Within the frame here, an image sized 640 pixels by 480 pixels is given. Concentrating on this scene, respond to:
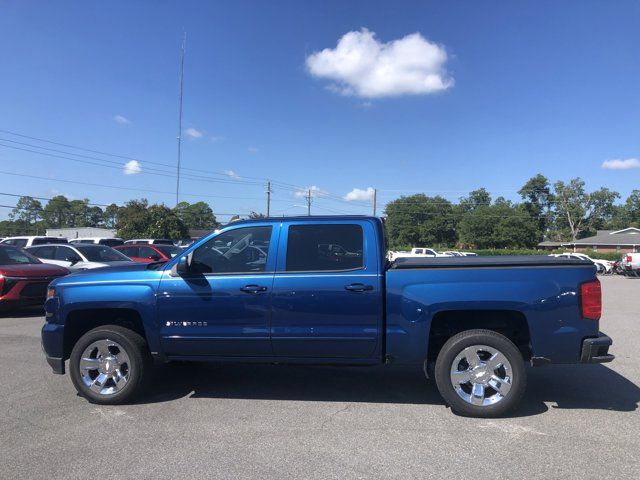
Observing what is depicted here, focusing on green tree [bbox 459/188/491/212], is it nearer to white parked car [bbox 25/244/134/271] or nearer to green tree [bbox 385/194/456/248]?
green tree [bbox 385/194/456/248]

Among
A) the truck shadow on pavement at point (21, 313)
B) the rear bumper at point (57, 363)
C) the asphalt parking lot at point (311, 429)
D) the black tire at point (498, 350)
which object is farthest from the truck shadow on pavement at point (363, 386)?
the truck shadow on pavement at point (21, 313)

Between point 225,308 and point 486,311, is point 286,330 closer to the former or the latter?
point 225,308

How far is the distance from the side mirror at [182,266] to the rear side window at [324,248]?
1013mm

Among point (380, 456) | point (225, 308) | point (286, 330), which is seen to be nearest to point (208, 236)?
point (225, 308)

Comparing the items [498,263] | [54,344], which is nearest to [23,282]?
[54,344]

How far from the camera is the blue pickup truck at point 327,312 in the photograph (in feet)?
15.0

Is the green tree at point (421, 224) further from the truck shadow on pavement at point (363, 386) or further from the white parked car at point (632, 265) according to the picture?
the truck shadow on pavement at point (363, 386)

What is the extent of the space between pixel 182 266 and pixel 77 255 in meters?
9.86

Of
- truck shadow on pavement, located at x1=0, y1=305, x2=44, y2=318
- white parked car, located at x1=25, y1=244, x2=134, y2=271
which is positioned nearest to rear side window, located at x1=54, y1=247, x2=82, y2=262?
white parked car, located at x1=25, y1=244, x2=134, y2=271

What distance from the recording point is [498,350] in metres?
4.62

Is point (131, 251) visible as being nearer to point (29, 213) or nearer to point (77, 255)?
point (77, 255)

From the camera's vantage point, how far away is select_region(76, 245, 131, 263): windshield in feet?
43.4

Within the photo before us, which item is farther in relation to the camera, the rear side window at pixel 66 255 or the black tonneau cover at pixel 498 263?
the rear side window at pixel 66 255

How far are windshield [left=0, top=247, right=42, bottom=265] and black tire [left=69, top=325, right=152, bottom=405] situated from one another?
7651 mm
